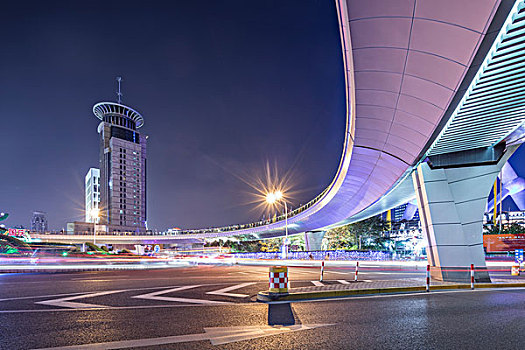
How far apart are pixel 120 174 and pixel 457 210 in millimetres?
165484

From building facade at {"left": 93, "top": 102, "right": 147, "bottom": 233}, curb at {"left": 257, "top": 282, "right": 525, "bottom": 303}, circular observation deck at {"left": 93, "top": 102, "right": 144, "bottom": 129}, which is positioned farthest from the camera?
circular observation deck at {"left": 93, "top": 102, "right": 144, "bottom": 129}

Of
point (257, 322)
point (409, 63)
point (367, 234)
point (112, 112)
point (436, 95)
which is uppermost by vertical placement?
point (112, 112)

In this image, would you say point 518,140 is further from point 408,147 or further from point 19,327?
point 19,327

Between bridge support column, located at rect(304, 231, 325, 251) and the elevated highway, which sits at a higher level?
the elevated highway

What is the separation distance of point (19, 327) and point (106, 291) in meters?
6.22

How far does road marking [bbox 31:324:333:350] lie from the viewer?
5.88 meters

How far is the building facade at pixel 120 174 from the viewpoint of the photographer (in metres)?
164

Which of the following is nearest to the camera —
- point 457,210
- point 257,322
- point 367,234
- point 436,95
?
point 257,322

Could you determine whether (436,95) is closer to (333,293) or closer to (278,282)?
(333,293)

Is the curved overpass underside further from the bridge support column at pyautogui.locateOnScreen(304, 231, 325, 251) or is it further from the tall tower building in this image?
the tall tower building

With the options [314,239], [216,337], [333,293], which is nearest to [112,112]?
[314,239]

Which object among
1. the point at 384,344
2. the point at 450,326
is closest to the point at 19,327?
the point at 384,344

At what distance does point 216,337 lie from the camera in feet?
21.1

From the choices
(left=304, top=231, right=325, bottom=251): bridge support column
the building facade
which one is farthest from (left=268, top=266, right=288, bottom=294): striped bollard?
the building facade
